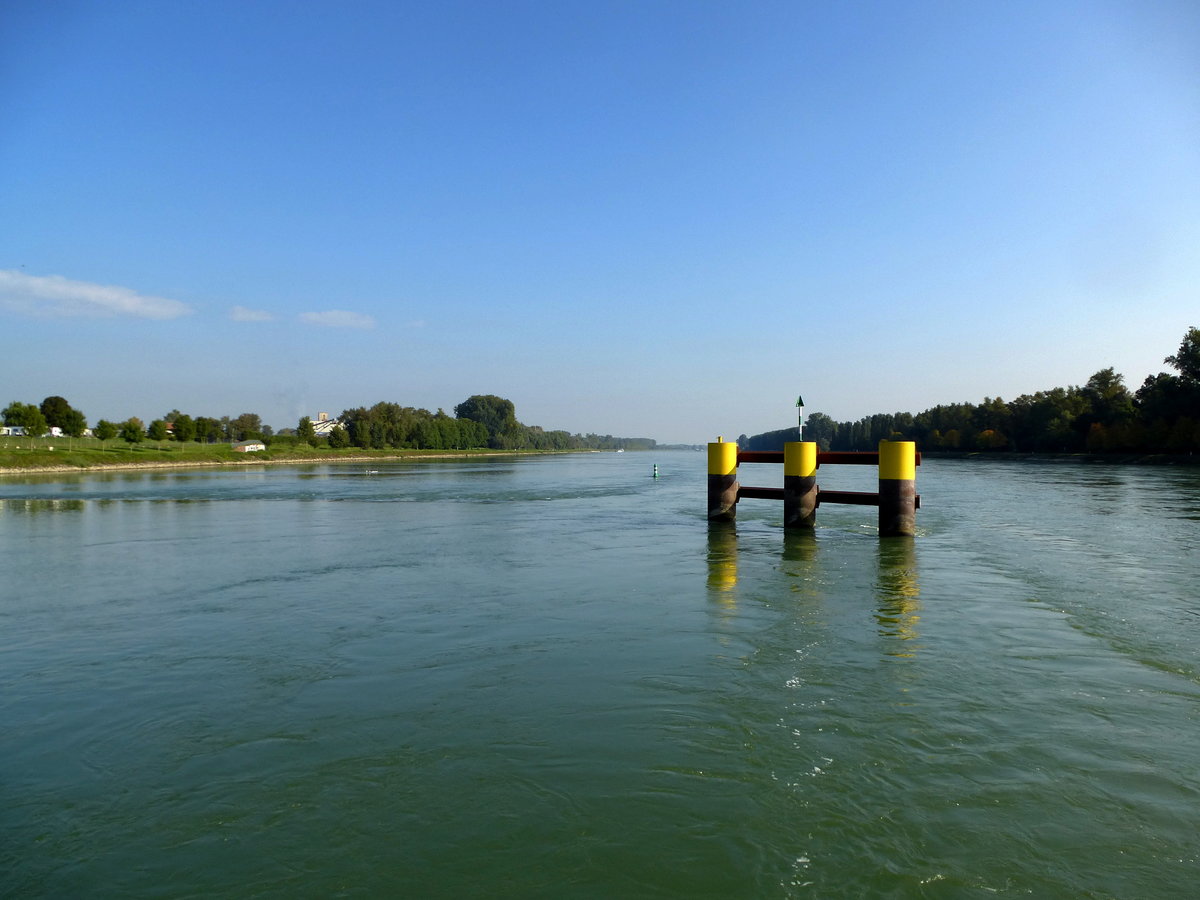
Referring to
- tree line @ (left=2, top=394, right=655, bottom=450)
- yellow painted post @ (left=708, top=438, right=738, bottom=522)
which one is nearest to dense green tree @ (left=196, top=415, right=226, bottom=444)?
tree line @ (left=2, top=394, right=655, bottom=450)

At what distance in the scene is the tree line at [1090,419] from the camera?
66.4m

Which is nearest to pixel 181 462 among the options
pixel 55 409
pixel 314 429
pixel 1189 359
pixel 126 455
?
pixel 126 455

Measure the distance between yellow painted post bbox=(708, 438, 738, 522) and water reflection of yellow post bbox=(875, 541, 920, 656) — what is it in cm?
432

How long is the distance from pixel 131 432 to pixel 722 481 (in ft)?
306

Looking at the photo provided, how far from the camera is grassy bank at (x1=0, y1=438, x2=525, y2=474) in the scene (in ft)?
199

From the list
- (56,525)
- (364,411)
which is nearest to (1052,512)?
(56,525)

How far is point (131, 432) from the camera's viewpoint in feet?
288

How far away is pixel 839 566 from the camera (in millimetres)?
10633

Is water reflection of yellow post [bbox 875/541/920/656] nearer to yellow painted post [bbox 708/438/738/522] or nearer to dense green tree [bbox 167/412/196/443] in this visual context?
yellow painted post [bbox 708/438/738/522]

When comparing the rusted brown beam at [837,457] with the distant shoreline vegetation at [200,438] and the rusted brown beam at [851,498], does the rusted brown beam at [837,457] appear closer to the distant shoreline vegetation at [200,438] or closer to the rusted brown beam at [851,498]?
the rusted brown beam at [851,498]

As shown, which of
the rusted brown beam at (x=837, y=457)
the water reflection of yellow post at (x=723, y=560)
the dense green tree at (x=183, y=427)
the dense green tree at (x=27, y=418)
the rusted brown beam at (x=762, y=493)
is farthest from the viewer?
the dense green tree at (x=183, y=427)

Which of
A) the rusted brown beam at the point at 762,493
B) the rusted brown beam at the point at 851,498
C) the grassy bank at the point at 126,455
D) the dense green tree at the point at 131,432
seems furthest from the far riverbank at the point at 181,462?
the rusted brown beam at the point at 851,498

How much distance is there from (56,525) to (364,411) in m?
119

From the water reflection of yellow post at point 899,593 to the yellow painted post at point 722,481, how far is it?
4316 millimetres
